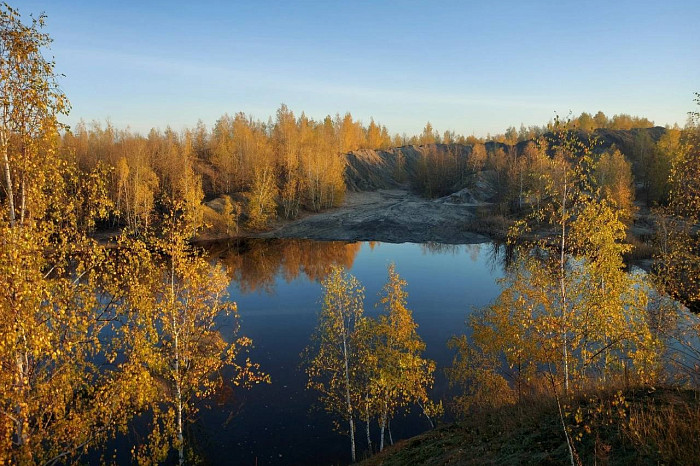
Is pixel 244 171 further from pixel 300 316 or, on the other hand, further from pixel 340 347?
pixel 340 347

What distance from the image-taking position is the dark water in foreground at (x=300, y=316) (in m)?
22.6

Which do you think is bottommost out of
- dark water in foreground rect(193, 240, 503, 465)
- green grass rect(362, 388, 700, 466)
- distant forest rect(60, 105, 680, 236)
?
dark water in foreground rect(193, 240, 503, 465)

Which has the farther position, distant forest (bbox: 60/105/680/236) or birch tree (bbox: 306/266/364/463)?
distant forest (bbox: 60/105/680/236)

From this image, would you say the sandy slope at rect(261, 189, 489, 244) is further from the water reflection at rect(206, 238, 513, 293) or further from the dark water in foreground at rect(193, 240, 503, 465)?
the dark water in foreground at rect(193, 240, 503, 465)

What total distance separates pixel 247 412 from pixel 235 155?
258ft

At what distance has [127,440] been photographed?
73.4ft

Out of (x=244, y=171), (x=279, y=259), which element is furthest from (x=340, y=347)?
(x=244, y=171)

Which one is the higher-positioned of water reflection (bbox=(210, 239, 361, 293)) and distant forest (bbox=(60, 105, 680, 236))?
distant forest (bbox=(60, 105, 680, 236))

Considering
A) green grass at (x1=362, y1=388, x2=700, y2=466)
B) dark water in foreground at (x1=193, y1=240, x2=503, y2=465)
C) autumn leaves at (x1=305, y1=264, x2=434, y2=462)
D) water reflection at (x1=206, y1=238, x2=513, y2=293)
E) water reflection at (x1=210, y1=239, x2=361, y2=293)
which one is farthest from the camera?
water reflection at (x1=206, y1=238, x2=513, y2=293)

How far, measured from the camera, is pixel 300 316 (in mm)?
39594

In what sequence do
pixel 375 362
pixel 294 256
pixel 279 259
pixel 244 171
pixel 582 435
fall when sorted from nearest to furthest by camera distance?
1. pixel 582 435
2. pixel 375 362
3. pixel 279 259
4. pixel 294 256
5. pixel 244 171

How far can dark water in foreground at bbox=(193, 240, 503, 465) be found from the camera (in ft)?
74.2

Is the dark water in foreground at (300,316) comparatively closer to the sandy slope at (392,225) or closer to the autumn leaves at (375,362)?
the autumn leaves at (375,362)

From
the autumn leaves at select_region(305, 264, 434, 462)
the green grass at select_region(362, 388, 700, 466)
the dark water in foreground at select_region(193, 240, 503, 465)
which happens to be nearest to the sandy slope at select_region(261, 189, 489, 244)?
the dark water in foreground at select_region(193, 240, 503, 465)
